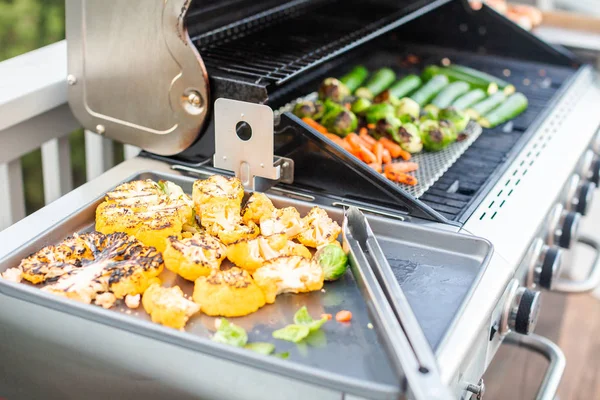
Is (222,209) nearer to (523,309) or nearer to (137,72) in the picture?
(137,72)

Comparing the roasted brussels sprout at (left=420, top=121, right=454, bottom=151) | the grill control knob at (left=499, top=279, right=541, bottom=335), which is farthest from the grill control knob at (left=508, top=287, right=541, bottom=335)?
the roasted brussels sprout at (left=420, top=121, right=454, bottom=151)

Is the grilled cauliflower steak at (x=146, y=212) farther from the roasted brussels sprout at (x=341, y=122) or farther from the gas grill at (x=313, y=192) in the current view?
the roasted brussels sprout at (x=341, y=122)

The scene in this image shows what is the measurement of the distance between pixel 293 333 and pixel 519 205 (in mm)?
764

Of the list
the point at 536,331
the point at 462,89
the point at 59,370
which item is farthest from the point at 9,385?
the point at 536,331

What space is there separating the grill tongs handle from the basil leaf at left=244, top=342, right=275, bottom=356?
0.17m

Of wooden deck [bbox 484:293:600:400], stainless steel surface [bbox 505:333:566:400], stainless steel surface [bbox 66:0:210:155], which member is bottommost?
wooden deck [bbox 484:293:600:400]

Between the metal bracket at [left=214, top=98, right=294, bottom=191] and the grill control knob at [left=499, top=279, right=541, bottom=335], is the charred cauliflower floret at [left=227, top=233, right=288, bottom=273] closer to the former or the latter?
the metal bracket at [left=214, top=98, right=294, bottom=191]

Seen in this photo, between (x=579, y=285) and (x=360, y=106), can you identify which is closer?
(x=579, y=285)

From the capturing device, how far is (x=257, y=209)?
4.62 ft

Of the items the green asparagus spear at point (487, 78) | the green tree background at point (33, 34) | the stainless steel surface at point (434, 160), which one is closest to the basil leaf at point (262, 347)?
the stainless steel surface at point (434, 160)

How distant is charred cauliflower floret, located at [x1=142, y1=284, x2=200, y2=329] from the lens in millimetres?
1122

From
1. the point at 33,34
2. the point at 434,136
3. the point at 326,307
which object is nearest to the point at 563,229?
the point at 434,136

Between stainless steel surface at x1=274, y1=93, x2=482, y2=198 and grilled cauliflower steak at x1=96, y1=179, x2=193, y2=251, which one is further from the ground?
grilled cauliflower steak at x1=96, y1=179, x2=193, y2=251

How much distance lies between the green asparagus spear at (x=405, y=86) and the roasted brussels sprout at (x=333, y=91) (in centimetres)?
19
